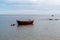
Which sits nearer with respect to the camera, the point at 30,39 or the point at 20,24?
the point at 30,39

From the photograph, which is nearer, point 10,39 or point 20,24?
point 10,39

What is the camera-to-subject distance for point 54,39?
27.1m

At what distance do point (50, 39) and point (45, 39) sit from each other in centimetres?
78

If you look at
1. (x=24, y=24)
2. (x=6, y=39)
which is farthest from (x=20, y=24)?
(x=6, y=39)

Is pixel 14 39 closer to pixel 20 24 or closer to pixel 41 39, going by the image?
pixel 41 39

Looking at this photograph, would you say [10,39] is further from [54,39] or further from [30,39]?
[54,39]

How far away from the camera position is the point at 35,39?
27828mm

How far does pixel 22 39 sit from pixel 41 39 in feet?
10.5

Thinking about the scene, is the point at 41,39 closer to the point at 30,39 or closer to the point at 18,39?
the point at 30,39

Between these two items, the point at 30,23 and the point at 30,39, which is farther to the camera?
the point at 30,23

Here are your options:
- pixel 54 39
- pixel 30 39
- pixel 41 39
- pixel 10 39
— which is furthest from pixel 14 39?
pixel 54 39

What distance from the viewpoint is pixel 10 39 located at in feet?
92.4

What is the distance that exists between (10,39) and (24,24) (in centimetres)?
2801

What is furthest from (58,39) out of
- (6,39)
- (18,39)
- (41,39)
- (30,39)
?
(6,39)
